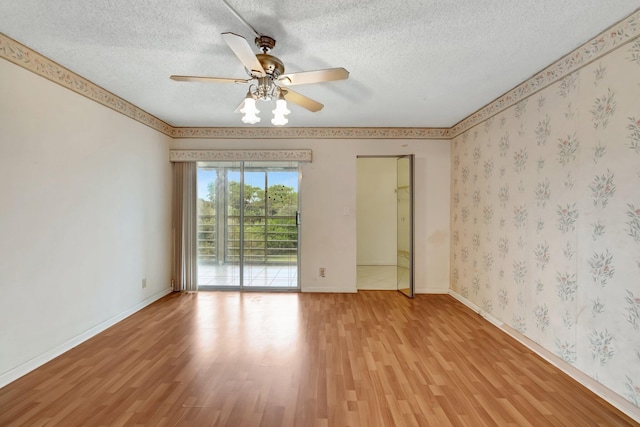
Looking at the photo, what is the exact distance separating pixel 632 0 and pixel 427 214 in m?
2.86

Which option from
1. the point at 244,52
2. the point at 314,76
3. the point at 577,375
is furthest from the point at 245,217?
the point at 577,375

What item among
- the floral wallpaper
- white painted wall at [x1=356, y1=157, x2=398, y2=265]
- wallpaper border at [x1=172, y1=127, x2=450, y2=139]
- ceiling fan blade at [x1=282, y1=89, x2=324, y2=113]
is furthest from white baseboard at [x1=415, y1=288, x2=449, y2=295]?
ceiling fan blade at [x1=282, y1=89, x2=324, y2=113]

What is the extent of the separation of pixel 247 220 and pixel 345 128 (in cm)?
205

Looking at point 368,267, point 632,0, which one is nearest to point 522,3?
point 632,0

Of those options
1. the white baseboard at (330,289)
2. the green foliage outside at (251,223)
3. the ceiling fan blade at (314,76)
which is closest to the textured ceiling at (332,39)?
the ceiling fan blade at (314,76)

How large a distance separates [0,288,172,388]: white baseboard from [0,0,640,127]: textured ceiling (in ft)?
7.91

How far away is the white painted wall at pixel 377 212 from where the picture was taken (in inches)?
247

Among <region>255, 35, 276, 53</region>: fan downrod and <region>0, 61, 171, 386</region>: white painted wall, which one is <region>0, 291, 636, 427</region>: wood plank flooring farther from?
<region>255, 35, 276, 53</region>: fan downrod

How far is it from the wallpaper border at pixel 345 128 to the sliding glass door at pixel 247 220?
21.7 inches

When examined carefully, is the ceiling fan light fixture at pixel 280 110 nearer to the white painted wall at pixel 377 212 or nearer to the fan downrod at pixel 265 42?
the fan downrod at pixel 265 42

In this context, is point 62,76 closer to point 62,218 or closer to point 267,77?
point 62,218

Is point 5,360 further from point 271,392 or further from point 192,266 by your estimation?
point 192,266

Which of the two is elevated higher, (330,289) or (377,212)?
(377,212)

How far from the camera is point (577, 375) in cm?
204
